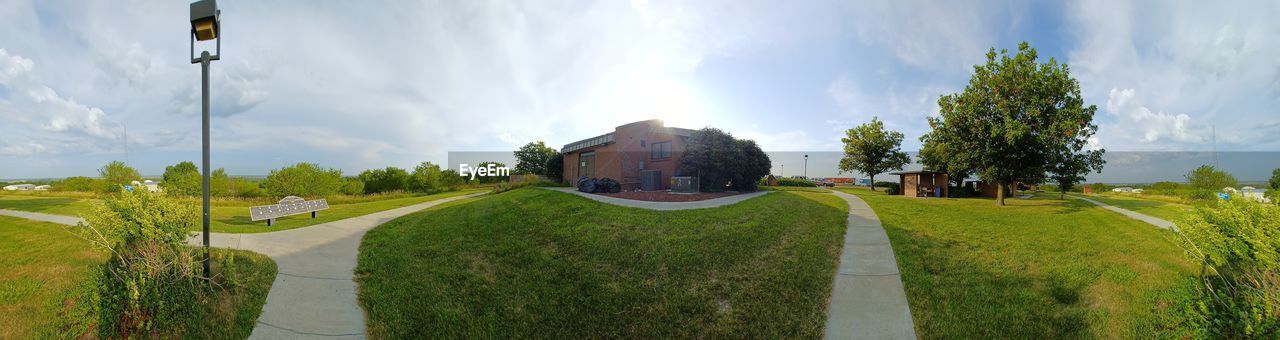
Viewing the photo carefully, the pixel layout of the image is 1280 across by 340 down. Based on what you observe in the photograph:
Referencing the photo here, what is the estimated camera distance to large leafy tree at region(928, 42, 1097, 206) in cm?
1574

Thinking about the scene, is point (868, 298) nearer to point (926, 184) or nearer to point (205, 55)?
point (205, 55)

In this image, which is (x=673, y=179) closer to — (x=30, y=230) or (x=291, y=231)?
(x=291, y=231)

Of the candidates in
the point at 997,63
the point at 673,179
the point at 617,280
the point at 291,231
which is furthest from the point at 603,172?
the point at 617,280

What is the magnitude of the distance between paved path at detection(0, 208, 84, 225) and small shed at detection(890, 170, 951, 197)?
3355 cm

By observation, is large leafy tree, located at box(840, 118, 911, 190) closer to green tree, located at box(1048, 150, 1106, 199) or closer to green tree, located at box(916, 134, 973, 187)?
green tree, located at box(916, 134, 973, 187)

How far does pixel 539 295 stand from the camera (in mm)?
5066

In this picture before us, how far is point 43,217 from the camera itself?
1208 cm

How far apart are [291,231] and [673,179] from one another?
15.7 m

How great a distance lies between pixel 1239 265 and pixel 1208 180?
33465 millimetres

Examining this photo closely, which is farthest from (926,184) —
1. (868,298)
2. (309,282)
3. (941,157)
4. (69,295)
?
(69,295)

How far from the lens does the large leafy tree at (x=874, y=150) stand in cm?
3344

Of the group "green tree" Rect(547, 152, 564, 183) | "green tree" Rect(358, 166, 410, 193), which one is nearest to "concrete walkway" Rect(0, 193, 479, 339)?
"green tree" Rect(358, 166, 410, 193)

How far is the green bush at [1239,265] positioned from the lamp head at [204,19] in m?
10.8

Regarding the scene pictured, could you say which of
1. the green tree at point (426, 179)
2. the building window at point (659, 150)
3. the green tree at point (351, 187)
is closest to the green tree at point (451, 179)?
the green tree at point (426, 179)
